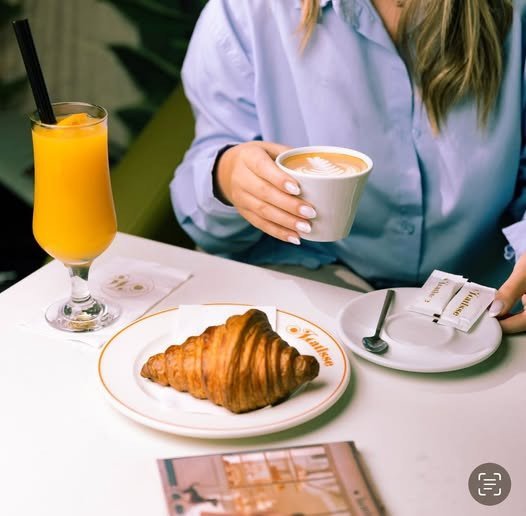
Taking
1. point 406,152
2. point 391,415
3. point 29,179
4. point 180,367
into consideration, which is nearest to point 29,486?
point 180,367

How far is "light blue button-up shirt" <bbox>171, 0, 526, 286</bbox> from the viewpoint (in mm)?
1344

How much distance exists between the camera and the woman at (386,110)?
1.32 meters

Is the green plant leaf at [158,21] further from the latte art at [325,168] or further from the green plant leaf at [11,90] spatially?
the latte art at [325,168]

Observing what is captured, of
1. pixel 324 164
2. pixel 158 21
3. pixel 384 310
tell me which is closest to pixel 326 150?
pixel 324 164

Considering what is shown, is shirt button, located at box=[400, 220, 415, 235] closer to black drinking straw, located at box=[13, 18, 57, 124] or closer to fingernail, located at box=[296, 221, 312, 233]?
fingernail, located at box=[296, 221, 312, 233]

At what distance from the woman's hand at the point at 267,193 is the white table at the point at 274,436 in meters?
0.14

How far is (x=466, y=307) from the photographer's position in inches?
41.8

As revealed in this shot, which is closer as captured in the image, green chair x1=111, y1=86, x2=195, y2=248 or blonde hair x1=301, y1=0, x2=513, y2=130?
blonde hair x1=301, y1=0, x2=513, y2=130

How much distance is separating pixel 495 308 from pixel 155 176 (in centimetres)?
104

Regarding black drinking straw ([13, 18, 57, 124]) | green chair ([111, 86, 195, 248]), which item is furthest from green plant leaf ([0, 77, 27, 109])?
black drinking straw ([13, 18, 57, 124])

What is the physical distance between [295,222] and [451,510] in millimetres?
424

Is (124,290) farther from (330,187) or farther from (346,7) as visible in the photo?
(346,7)

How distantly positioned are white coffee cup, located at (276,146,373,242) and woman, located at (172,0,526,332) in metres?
0.24

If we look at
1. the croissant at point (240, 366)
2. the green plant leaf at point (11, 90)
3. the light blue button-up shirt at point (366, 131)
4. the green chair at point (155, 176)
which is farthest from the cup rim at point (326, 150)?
the green plant leaf at point (11, 90)
